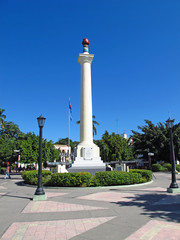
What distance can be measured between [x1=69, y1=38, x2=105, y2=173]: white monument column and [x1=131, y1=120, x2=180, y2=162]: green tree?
2007 cm

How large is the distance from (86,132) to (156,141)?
916 inches

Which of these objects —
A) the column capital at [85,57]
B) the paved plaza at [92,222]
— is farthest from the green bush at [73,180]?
the column capital at [85,57]

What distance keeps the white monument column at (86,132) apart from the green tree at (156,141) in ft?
65.9

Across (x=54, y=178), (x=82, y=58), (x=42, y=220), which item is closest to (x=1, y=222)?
(x=42, y=220)

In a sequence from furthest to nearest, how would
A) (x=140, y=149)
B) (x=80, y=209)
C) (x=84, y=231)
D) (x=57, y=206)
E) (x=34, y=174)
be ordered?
1. (x=140, y=149)
2. (x=34, y=174)
3. (x=57, y=206)
4. (x=80, y=209)
5. (x=84, y=231)

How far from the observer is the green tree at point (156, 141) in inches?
1533

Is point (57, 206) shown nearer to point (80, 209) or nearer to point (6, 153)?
point (80, 209)

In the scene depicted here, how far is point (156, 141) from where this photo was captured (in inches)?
1586

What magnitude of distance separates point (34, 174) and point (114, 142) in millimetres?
29607

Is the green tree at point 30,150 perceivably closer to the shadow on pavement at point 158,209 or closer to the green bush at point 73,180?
the green bush at point 73,180


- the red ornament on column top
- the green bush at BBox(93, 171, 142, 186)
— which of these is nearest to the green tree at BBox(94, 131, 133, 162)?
the red ornament on column top

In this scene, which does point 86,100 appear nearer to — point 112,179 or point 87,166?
point 87,166

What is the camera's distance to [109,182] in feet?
47.6

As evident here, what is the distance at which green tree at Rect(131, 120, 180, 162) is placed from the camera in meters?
38.9
